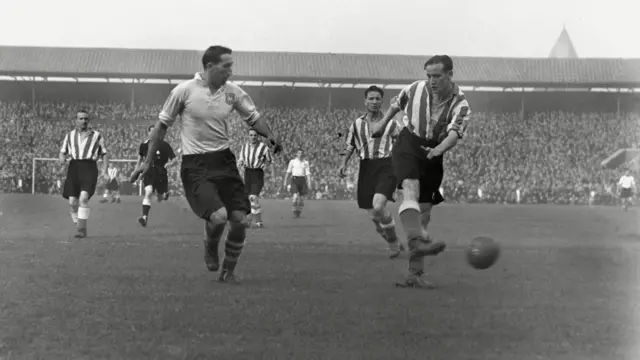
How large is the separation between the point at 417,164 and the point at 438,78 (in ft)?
2.38

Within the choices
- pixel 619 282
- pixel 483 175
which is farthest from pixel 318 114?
pixel 619 282

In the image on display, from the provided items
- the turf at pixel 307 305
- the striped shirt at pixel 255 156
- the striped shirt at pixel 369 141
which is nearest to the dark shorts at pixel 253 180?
the striped shirt at pixel 255 156

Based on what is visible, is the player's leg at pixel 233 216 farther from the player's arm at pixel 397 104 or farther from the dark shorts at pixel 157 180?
the dark shorts at pixel 157 180

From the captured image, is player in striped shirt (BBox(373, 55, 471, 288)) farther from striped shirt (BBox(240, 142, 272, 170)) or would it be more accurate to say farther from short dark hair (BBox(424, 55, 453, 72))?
striped shirt (BBox(240, 142, 272, 170))

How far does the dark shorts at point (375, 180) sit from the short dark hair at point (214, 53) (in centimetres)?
371

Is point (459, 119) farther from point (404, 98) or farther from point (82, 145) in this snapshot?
point (82, 145)

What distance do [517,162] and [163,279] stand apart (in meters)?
41.3

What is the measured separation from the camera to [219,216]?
305 inches

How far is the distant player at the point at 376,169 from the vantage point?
10797 millimetres

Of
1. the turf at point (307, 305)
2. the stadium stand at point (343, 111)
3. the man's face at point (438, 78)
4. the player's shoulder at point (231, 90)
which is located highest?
the stadium stand at point (343, 111)

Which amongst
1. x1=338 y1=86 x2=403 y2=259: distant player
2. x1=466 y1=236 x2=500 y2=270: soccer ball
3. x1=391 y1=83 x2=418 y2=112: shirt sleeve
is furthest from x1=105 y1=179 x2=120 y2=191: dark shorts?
x1=466 y1=236 x2=500 y2=270: soccer ball

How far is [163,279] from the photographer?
314 inches

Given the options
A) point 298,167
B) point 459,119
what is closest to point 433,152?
point 459,119

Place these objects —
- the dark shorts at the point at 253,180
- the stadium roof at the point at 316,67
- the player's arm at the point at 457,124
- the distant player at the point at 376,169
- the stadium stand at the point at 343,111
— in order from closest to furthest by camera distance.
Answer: the player's arm at the point at 457,124
the distant player at the point at 376,169
the dark shorts at the point at 253,180
the stadium stand at the point at 343,111
the stadium roof at the point at 316,67
